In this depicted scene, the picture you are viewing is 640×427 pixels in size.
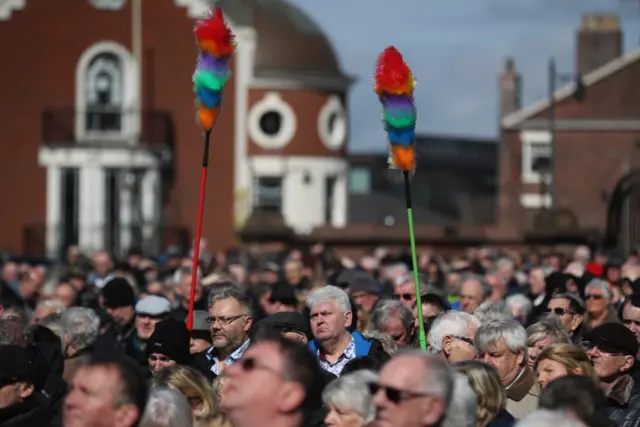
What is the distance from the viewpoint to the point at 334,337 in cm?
1103

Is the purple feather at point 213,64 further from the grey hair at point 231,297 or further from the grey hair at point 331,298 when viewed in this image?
the grey hair at point 331,298

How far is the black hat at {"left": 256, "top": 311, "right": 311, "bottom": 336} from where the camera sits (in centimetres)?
1142

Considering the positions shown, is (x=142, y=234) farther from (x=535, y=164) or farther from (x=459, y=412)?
(x=459, y=412)

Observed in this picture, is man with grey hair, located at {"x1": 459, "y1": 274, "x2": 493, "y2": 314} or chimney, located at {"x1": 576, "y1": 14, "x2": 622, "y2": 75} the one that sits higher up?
chimney, located at {"x1": 576, "y1": 14, "x2": 622, "y2": 75}

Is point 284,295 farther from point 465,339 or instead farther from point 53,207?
point 53,207

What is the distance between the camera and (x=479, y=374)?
8.77 meters

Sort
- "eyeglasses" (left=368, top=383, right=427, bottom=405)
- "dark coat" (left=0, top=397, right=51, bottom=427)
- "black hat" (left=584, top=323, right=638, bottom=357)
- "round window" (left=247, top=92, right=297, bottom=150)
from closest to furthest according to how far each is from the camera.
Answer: "eyeglasses" (left=368, top=383, right=427, bottom=405), "dark coat" (left=0, top=397, right=51, bottom=427), "black hat" (left=584, top=323, right=638, bottom=357), "round window" (left=247, top=92, right=297, bottom=150)

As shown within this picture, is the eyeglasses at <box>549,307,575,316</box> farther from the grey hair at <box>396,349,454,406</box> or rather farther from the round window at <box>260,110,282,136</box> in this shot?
the round window at <box>260,110,282,136</box>

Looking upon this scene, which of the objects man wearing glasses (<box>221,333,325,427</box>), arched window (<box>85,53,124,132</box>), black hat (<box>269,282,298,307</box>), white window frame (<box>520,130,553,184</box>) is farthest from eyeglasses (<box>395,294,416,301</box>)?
white window frame (<box>520,130,553,184</box>)

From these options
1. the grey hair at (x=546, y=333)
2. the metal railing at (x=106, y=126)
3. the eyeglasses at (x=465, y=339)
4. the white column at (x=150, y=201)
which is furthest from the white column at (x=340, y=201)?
the eyeglasses at (x=465, y=339)

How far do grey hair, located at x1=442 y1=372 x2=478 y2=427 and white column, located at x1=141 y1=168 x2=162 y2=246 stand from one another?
129 feet

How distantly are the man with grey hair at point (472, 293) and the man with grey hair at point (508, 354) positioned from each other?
457cm

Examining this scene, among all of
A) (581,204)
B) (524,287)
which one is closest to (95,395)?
(524,287)

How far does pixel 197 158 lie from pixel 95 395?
137 feet
